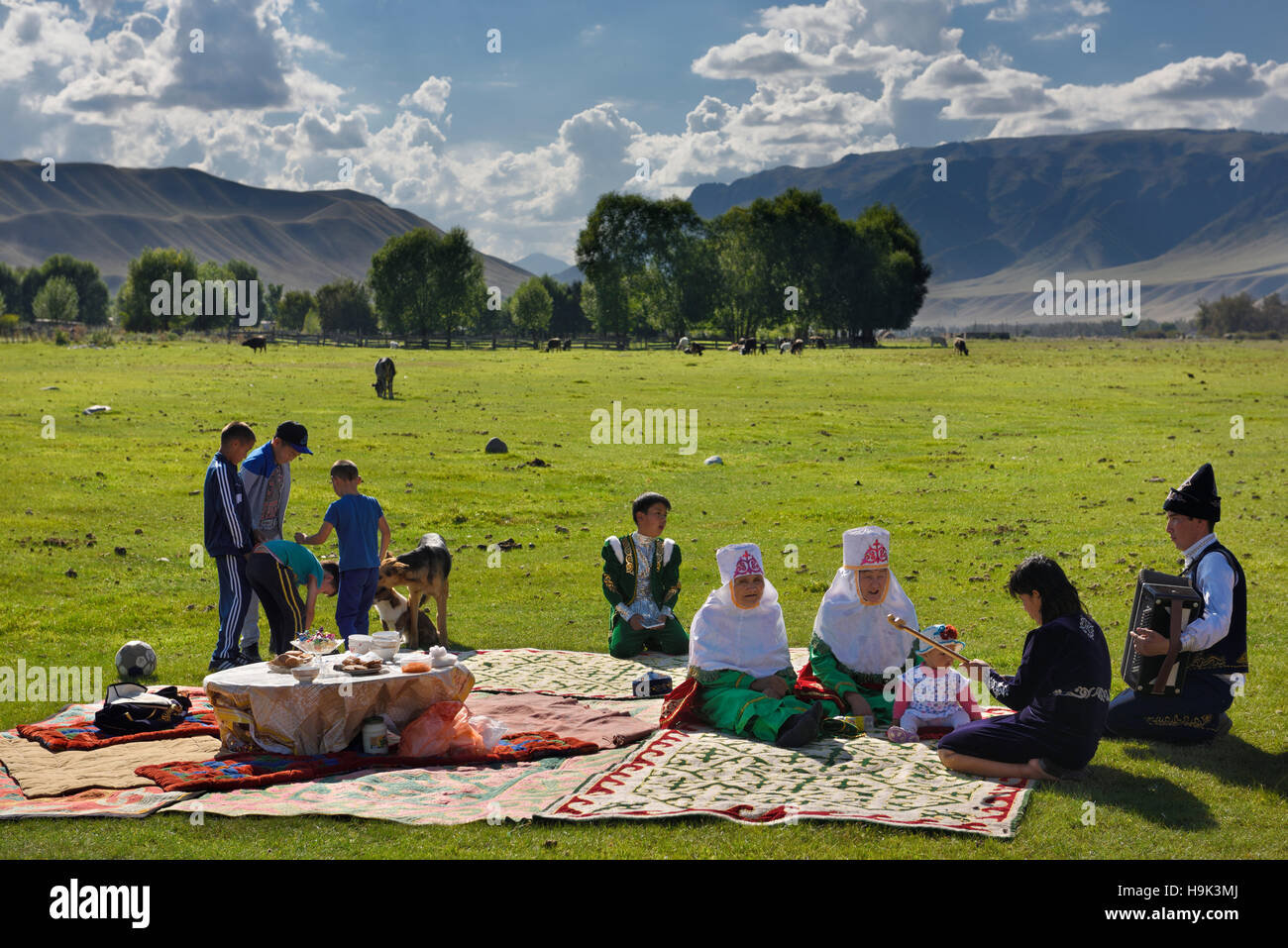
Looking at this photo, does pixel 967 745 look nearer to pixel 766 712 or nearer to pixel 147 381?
pixel 766 712

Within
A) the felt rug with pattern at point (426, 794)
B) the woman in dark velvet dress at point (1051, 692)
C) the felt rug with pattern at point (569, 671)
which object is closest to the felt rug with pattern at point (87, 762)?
the felt rug with pattern at point (426, 794)

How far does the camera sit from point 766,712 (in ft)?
32.2

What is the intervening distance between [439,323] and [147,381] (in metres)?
73.2

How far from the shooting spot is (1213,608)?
9.17 m

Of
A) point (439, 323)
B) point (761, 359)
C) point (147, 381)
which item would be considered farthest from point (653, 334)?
point (147, 381)

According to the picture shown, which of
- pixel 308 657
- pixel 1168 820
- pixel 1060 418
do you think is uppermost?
pixel 1060 418

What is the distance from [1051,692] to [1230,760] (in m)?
1.86

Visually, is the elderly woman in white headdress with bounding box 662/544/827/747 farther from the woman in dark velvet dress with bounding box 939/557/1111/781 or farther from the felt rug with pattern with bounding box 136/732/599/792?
the woman in dark velvet dress with bounding box 939/557/1111/781

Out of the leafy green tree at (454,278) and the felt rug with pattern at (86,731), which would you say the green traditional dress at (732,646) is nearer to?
the felt rug with pattern at (86,731)

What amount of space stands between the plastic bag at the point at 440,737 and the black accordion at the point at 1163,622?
221 inches

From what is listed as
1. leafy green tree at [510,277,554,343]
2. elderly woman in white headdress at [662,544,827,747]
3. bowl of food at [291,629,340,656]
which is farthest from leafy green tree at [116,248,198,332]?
elderly woman in white headdress at [662,544,827,747]

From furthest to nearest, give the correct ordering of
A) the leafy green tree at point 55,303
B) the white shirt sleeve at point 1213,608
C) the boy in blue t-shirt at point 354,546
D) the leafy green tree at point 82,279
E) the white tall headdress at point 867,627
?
1. the leafy green tree at point 82,279
2. the leafy green tree at point 55,303
3. the boy in blue t-shirt at point 354,546
4. the white tall headdress at point 867,627
5. the white shirt sleeve at point 1213,608

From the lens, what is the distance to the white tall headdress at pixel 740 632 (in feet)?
33.8

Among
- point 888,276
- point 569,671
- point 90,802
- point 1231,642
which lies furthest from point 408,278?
point 1231,642
